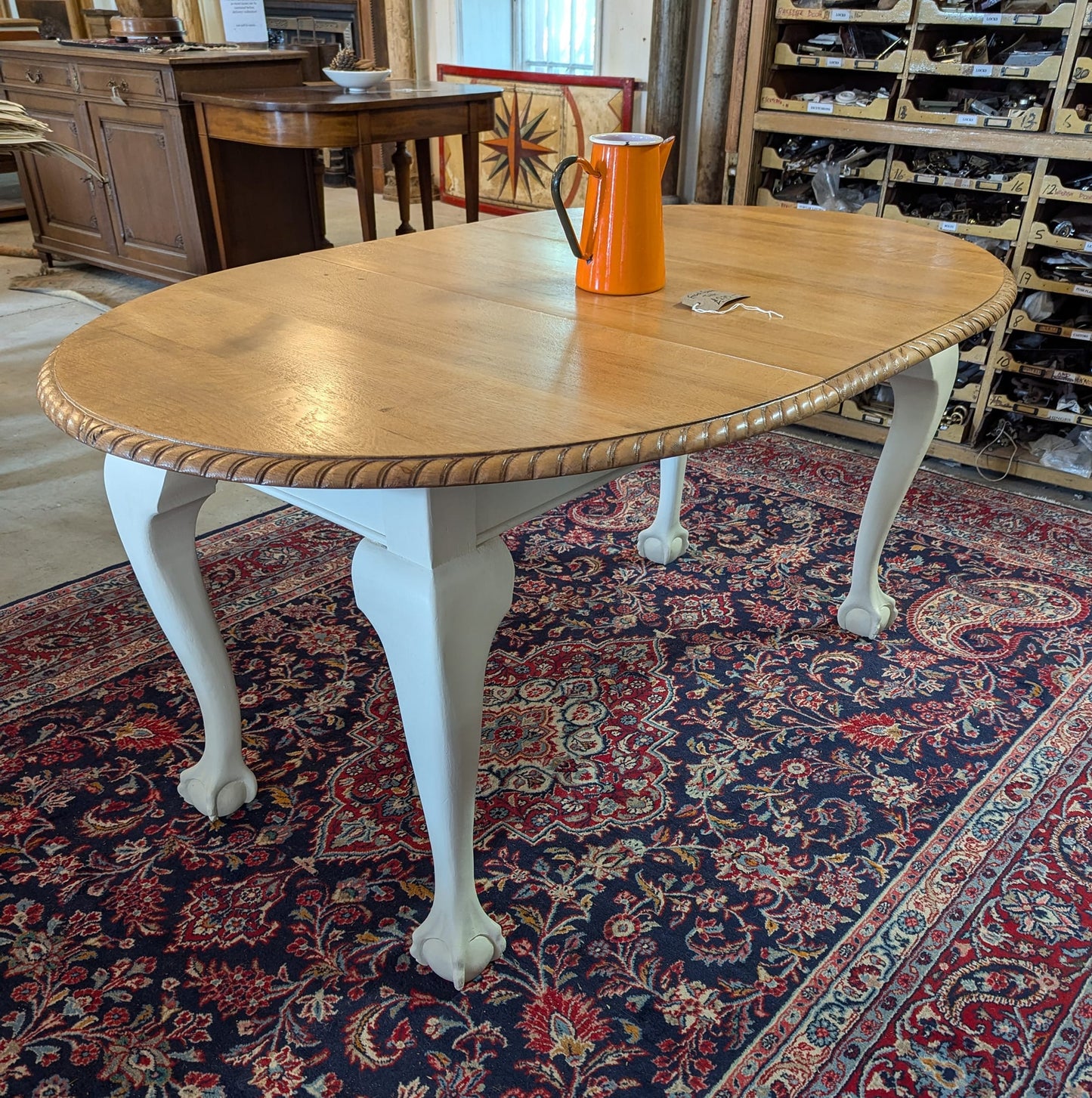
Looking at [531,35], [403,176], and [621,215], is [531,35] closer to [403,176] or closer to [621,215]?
[403,176]

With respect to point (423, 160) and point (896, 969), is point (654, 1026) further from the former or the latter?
point (423, 160)

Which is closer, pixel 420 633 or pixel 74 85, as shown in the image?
pixel 420 633

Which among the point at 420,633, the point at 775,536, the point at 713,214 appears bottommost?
the point at 775,536

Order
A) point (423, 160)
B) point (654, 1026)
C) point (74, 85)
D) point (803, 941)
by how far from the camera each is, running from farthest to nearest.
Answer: point (423, 160) < point (74, 85) < point (803, 941) < point (654, 1026)

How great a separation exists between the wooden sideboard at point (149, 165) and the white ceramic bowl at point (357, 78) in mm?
424

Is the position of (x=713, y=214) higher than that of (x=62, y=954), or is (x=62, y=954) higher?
(x=713, y=214)

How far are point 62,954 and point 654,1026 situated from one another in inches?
31.0

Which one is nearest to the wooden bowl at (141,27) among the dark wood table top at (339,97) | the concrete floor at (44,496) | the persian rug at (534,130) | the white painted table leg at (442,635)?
the dark wood table top at (339,97)

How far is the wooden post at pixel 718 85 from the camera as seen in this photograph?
11.4ft

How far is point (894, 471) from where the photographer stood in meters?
1.79

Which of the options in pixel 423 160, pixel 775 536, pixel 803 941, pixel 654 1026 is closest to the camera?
pixel 654 1026

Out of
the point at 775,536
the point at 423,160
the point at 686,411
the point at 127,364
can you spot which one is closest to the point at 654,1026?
the point at 686,411

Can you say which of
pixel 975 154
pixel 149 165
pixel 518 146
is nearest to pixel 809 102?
pixel 975 154

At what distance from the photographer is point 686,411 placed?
988 millimetres
